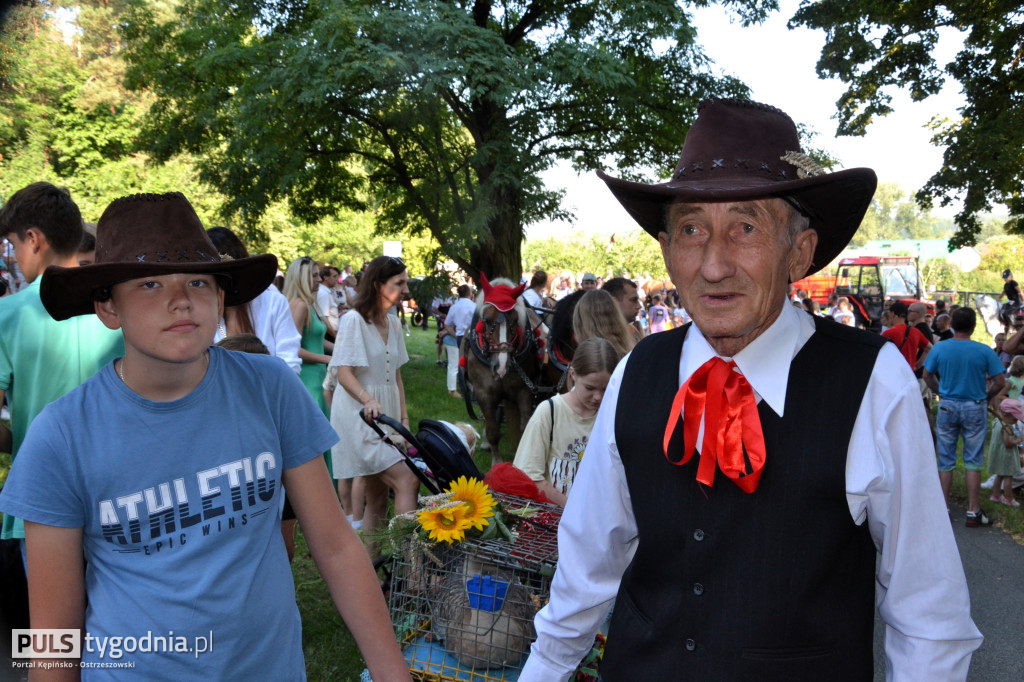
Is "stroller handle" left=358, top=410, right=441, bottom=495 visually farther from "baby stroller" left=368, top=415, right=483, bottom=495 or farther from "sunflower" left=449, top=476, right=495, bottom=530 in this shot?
"sunflower" left=449, top=476, right=495, bottom=530

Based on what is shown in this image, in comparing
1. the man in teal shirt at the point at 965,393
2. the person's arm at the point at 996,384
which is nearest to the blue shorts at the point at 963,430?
the man in teal shirt at the point at 965,393

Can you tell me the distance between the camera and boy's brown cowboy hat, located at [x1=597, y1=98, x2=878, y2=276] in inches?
70.0

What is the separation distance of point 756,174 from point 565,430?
2.60 meters

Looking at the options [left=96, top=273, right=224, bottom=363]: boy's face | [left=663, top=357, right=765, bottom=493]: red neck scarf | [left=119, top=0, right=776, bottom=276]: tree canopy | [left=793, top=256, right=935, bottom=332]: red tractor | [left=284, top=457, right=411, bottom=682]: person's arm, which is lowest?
[left=284, top=457, right=411, bottom=682]: person's arm

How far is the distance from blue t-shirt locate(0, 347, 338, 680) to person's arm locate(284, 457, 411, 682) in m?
0.08

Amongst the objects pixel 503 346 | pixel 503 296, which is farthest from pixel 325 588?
pixel 503 296

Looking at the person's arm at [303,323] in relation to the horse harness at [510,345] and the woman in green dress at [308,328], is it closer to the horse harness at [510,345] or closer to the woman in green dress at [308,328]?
the woman in green dress at [308,328]

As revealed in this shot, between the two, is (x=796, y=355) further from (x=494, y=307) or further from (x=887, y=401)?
(x=494, y=307)

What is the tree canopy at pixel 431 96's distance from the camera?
37.6 ft

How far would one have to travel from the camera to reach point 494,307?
8.39 metres

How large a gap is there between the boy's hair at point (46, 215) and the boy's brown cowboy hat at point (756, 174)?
2439 mm

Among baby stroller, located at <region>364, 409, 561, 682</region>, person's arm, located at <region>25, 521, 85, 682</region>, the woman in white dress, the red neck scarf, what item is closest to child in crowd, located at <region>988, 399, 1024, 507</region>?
the woman in white dress

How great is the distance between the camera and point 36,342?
2.98 meters

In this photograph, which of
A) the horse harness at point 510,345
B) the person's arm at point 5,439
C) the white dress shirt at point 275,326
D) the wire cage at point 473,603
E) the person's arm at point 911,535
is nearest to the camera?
the person's arm at point 911,535
